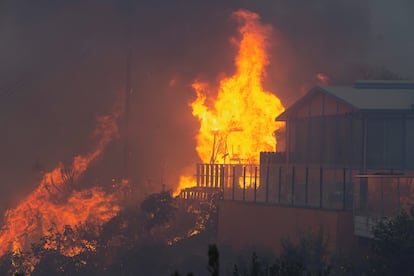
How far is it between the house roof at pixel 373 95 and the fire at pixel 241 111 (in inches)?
183

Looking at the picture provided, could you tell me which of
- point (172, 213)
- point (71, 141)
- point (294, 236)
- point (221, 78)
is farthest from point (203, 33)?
point (294, 236)

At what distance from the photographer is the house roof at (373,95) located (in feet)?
142

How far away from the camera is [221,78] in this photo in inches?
2280

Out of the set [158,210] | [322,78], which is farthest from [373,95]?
[322,78]

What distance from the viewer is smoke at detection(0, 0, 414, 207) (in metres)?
62.0

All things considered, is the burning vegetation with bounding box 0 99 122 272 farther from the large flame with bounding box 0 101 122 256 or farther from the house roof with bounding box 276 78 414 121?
the house roof with bounding box 276 78 414 121

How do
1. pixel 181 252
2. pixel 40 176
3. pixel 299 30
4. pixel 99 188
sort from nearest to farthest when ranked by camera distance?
pixel 181 252 → pixel 99 188 → pixel 40 176 → pixel 299 30

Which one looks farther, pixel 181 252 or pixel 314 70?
pixel 314 70

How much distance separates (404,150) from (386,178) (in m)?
8.35

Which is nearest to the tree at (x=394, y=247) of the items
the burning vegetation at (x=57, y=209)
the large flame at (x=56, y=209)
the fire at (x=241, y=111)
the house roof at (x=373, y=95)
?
the house roof at (x=373, y=95)

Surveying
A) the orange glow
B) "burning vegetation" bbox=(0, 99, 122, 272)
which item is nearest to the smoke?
the orange glow

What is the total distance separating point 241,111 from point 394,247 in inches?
1022

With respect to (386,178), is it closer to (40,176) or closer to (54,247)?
(54,247)

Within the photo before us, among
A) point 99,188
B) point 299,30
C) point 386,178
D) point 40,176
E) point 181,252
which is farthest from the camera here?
point 299,30
